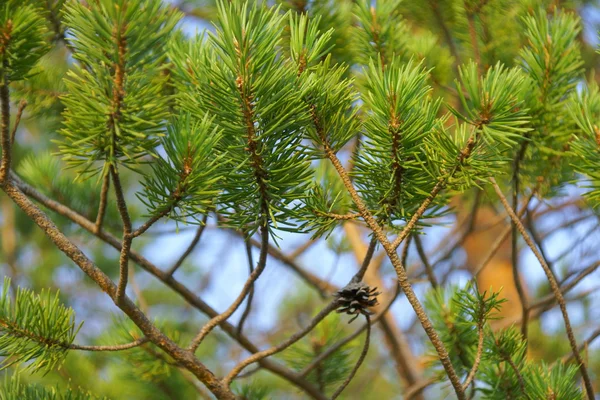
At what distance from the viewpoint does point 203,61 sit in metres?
0.51

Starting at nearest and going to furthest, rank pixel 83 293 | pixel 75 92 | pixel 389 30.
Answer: pixel 75 92
pixel 389 30
pixel 83 293

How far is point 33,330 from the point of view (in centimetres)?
53

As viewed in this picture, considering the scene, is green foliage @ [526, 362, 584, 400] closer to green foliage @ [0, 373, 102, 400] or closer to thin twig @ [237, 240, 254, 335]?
thin twig @ [237, 240, 254, 335]

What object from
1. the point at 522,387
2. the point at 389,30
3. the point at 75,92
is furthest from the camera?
the point at 389,30

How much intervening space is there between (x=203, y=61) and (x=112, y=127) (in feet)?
0.35

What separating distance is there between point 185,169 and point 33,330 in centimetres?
20

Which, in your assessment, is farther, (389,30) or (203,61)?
(389,30)

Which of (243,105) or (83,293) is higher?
(243,105)

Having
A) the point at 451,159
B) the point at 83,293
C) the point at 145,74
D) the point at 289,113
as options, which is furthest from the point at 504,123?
the point at 83,293

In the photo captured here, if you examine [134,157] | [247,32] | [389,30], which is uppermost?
[389,30]

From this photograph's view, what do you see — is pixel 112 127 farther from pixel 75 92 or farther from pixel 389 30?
pixel 389 30

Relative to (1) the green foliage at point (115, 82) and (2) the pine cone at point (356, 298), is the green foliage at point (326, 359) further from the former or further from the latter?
(1) the green foliage at point (115, 82)

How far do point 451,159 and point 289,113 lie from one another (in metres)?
0.12

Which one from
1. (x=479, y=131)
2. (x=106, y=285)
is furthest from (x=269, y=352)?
(x=479, y=131)
